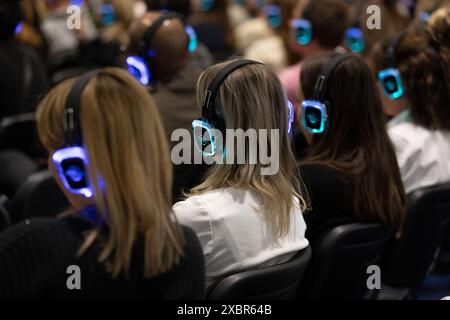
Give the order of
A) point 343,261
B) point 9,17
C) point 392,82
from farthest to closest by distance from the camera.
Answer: point 9,17, point 392,82, point 343,261

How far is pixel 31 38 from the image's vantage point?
4.15m

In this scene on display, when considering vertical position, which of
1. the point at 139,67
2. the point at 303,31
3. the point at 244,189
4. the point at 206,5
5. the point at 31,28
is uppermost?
the point at 206,5

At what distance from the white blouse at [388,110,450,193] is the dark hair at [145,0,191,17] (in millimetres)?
1922

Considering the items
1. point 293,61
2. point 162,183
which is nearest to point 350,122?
point 162,183

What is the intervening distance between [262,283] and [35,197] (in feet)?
3.62

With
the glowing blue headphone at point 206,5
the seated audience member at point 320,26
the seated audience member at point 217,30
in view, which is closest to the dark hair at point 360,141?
the seated audience member at point 320,26

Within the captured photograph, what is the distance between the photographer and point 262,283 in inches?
68.3

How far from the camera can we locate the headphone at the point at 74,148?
1458 mm

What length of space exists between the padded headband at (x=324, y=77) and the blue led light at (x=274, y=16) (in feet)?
9.08

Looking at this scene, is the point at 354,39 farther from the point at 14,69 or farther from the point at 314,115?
the point at 14,69

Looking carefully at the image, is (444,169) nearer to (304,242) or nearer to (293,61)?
(304,242)

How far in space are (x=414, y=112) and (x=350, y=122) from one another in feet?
1.70

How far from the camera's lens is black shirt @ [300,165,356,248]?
84.4 inches

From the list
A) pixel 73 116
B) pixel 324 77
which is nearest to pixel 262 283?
pixel 73 116
